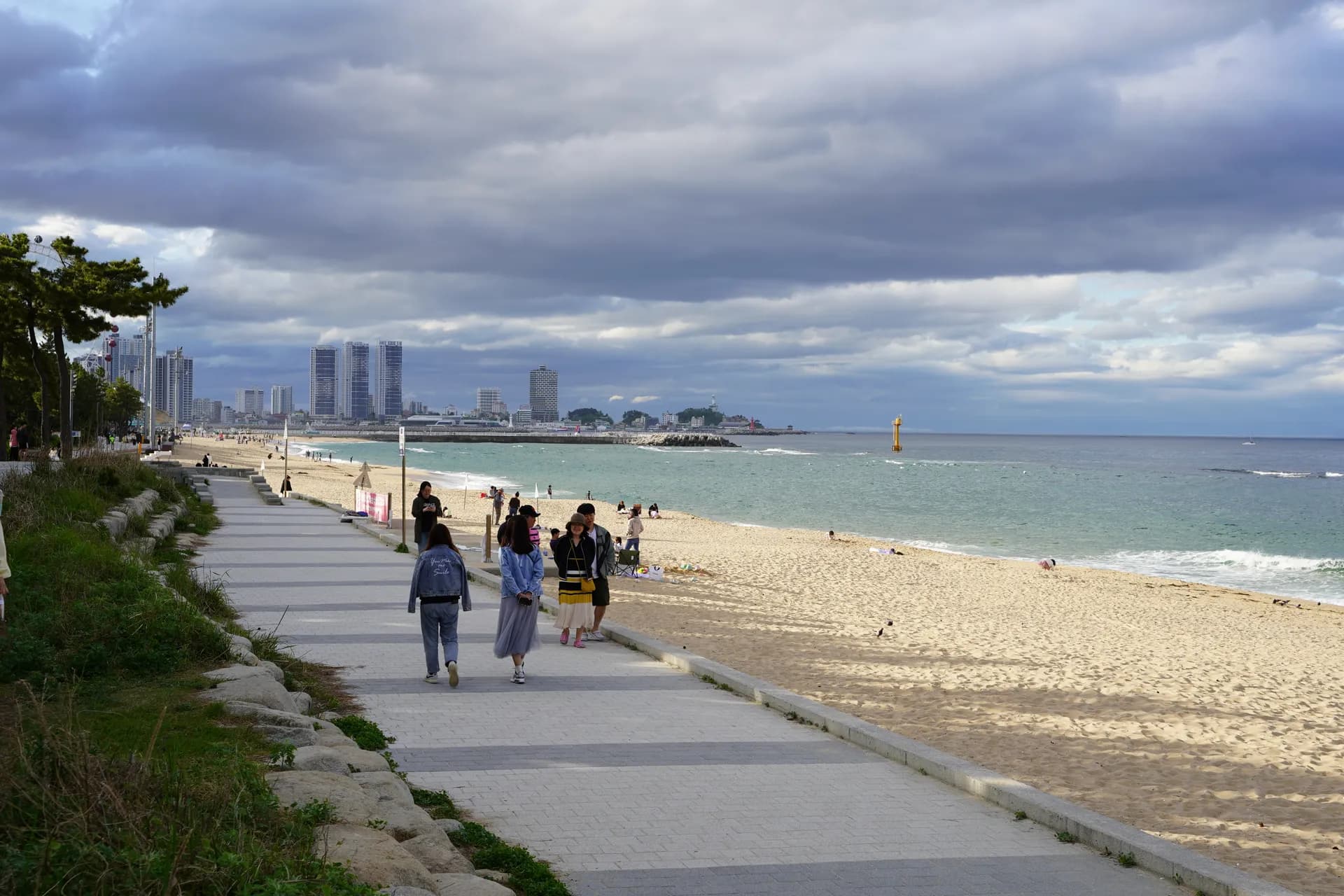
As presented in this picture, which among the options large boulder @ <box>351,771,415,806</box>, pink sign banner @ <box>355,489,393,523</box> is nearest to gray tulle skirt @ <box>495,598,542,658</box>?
large boulder @ <box>351,771,415,806</box>

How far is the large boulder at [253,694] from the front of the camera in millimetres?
7324

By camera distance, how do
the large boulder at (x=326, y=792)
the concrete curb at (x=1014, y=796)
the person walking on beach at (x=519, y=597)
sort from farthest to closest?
the person walking on beach at (x=519, y=597) < the concrete curb at (x=1014, y=796) < the large boulder at (x=326, y=792)

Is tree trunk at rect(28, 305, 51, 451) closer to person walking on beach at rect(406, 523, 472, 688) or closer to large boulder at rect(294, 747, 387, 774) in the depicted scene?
person walking on beach at rect(406, 523, 472, 688)

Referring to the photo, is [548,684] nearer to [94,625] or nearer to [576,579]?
[576,579]

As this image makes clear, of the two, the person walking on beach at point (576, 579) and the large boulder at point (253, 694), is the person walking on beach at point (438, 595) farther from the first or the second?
the large boulder at point (253, 694)

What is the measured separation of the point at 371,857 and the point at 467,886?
0.44m

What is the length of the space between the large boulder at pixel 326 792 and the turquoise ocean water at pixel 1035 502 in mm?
29620

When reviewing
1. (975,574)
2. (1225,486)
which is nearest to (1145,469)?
(1225,486)

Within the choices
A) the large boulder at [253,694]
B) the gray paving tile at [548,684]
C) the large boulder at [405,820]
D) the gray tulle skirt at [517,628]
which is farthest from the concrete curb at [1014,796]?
the large boulder at [253,694]

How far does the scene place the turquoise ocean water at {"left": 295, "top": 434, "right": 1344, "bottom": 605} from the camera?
38062mm

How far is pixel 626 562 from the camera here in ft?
72.2

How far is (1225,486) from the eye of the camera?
86.1 metres

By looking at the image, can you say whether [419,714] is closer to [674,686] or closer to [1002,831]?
[674,686]

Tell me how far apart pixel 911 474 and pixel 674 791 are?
317ft
